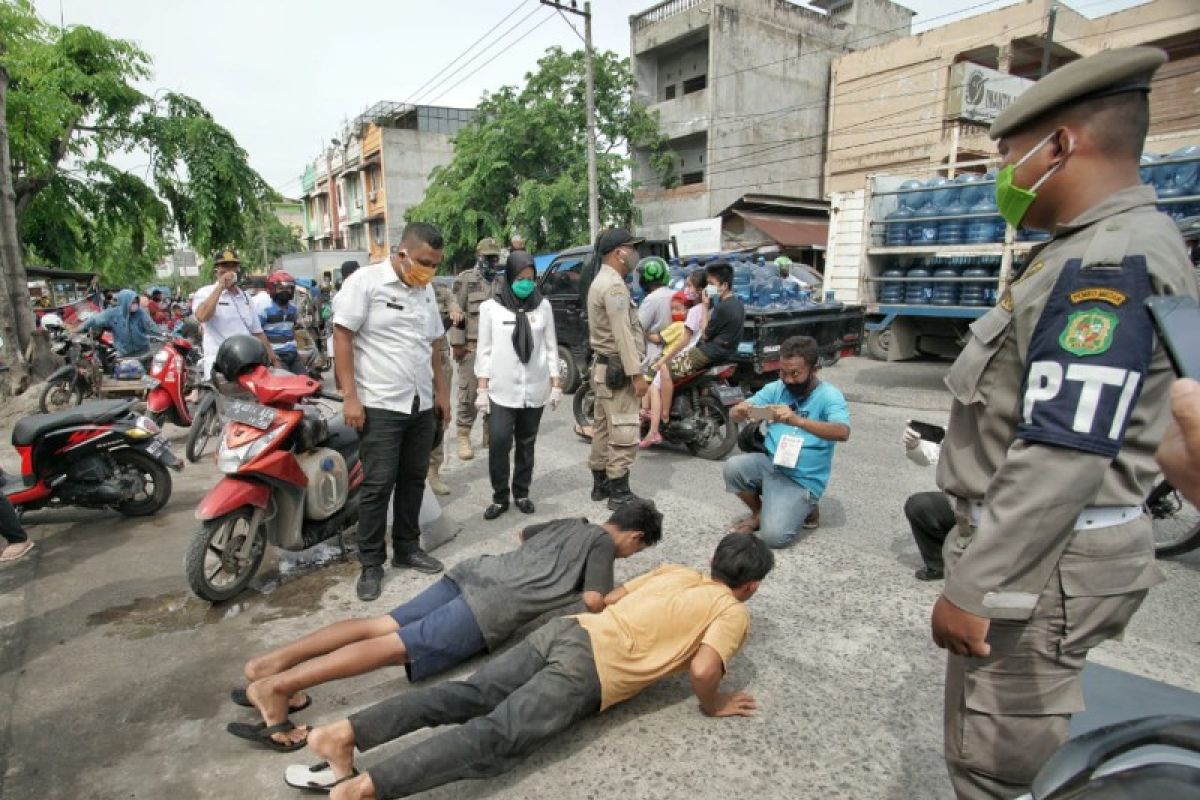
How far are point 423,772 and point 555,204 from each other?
64.9 feet

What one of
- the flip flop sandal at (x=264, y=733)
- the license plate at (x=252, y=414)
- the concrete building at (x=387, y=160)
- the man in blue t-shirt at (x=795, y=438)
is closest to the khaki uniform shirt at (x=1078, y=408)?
the flip flop sandal at (x=264, y=733)

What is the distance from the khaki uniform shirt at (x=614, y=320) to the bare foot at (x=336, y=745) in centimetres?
296

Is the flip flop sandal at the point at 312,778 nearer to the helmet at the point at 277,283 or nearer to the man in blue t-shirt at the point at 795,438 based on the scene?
the man in blue t-shirt at the point at 795,438

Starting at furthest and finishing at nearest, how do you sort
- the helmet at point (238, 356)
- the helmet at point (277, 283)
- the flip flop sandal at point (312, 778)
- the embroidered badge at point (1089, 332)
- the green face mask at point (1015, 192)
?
the helmet at point (277, 283) < the helmet at point (238, 356) < the flip flop sandal at point (312, 778) < the green face mask at point (1015, 192) < the embroidered badge at point (1089, 332)

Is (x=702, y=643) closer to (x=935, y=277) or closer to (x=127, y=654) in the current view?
(x=127, y=654)

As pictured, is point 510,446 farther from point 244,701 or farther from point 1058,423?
point 1058,423

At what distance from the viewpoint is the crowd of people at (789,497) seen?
127 cm

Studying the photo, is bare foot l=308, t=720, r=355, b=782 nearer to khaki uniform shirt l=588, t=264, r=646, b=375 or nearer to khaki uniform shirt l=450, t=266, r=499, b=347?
khaki uniform shirt l=588, t=264, r=646, b=375

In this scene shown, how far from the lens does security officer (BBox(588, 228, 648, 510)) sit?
4.61 m

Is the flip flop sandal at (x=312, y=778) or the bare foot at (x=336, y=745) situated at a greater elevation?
the bare foot at (x=336, y=745)

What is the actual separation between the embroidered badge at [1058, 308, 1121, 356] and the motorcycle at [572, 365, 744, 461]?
4681mm

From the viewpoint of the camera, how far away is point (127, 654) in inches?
122

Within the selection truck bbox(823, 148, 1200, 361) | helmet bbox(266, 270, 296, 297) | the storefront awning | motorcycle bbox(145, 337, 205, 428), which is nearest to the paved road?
motorcycle bbox(145, 337, 205, 428)

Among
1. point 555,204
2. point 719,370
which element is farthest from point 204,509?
point 555,204
